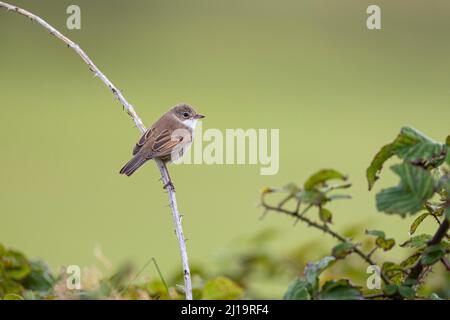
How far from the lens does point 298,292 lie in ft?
5.69

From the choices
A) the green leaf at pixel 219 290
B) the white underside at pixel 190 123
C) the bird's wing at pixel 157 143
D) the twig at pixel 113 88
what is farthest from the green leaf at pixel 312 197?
the white underside at pixel 190 123

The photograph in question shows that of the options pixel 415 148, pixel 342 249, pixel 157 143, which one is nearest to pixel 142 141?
pixel 157 143

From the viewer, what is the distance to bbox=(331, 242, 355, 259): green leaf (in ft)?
5.64

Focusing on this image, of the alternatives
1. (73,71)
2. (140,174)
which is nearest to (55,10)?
(73,71)

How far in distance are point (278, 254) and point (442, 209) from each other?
212cm

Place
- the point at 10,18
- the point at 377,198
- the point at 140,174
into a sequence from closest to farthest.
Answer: the point at 377,198 → the point at 140,174 → the point at 10,18

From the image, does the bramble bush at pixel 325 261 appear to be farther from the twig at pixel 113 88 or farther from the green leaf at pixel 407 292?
the twig at pixel 113 88

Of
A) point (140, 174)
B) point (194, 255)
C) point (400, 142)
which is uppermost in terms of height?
point (140, 174)

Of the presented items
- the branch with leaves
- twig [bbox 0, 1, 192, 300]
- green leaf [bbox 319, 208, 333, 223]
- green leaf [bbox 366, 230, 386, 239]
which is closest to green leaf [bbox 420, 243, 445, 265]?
the branch with leaves

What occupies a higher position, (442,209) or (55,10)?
(55,10)

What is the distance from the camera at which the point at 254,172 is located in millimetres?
7453

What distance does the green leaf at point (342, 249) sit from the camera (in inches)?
67.7

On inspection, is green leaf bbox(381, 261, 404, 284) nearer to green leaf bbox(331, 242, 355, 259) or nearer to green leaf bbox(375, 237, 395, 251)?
green leaf bbox(375, 237, 395, 251)
